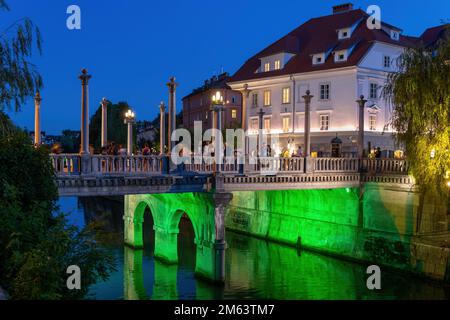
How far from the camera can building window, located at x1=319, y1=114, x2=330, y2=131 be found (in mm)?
44594

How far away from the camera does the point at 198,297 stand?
2483cm

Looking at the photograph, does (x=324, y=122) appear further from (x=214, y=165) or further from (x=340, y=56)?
(x=214, y=165)

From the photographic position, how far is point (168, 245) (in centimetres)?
3131

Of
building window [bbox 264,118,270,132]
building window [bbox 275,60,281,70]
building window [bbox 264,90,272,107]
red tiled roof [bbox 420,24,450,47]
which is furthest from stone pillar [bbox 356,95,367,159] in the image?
red tiled roof [bbox 420,24,450,47]

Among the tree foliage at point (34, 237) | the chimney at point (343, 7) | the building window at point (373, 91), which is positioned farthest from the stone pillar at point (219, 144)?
the chimney at point (343, 7)

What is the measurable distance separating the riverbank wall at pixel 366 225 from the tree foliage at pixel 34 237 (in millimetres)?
18436

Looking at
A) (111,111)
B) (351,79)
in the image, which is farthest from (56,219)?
(111,111)

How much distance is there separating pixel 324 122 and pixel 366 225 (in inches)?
619

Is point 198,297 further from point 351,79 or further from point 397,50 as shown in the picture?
point 397,50

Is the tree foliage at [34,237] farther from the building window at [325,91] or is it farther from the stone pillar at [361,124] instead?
the building window at [325,91]

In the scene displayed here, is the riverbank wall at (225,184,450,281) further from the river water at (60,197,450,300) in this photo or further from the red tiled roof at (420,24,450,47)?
the red tiled roof at (420,24,450,47)

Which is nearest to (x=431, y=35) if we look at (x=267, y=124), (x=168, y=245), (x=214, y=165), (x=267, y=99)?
(x=267, y=99)

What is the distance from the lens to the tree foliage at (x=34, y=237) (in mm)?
10867
